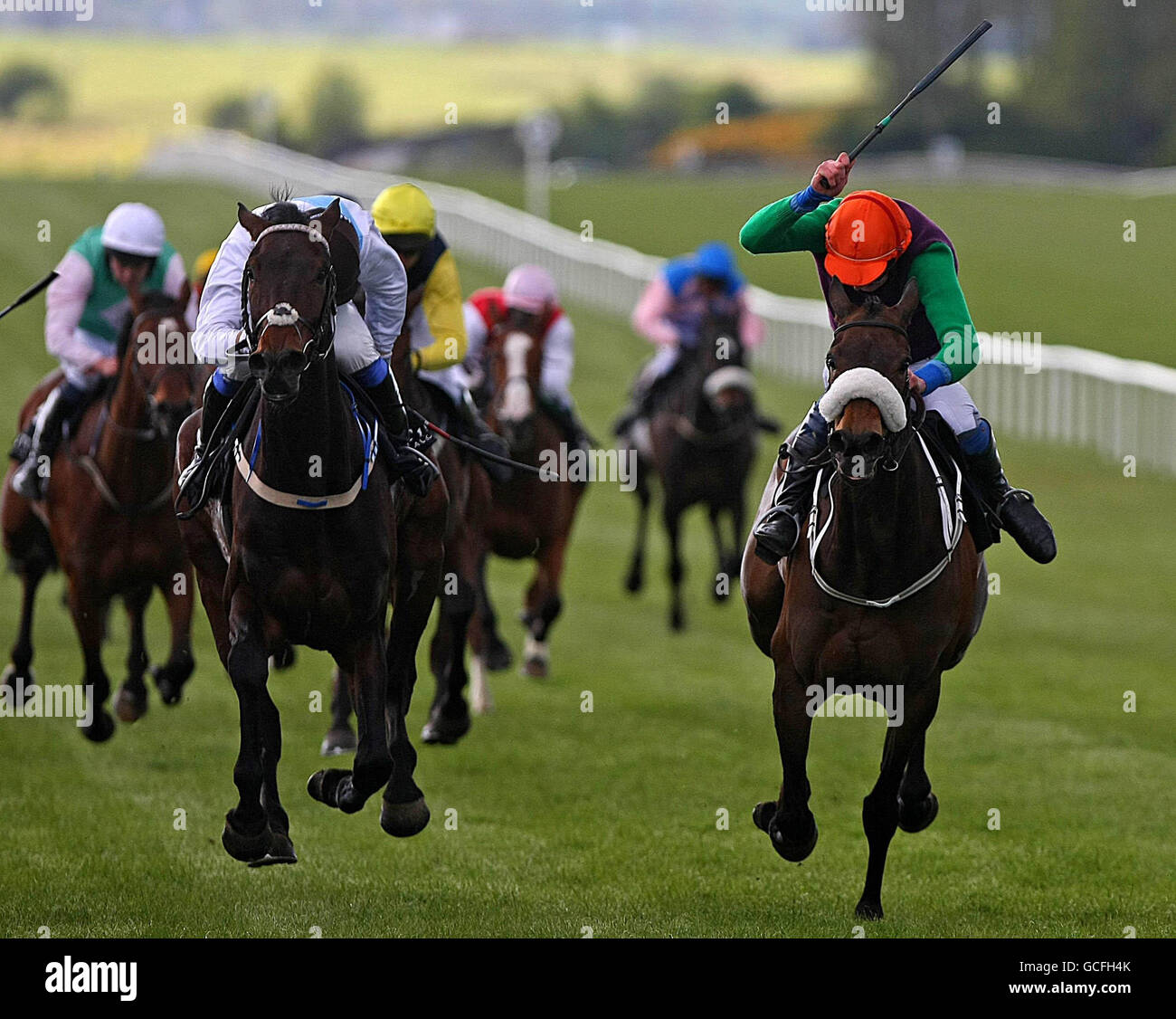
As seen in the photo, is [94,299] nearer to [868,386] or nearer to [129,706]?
[129,706]

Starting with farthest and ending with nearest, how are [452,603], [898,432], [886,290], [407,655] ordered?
[452,603] → [407,655] → [886,290] → [898,432]

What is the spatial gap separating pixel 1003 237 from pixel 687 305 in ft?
83.7

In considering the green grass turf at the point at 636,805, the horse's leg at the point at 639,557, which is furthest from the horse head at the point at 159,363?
the horse's leg at the point at 639,557

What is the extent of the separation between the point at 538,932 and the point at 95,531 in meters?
3.56

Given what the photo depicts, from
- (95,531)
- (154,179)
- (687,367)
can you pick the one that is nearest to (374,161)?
(154,179)

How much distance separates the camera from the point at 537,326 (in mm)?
11297

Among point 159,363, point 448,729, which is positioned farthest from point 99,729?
point 159,363

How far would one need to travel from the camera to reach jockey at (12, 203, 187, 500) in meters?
9.18

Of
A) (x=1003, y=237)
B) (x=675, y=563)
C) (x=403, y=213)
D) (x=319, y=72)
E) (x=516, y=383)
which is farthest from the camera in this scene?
(x=319, y=72)

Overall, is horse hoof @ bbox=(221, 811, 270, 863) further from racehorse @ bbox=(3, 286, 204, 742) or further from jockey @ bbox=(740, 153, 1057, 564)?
racehorse @ bbox=(3, 286, 204, 742)

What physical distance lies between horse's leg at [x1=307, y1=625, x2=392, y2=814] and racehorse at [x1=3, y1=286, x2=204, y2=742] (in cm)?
263

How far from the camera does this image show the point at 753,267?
35.7 m
